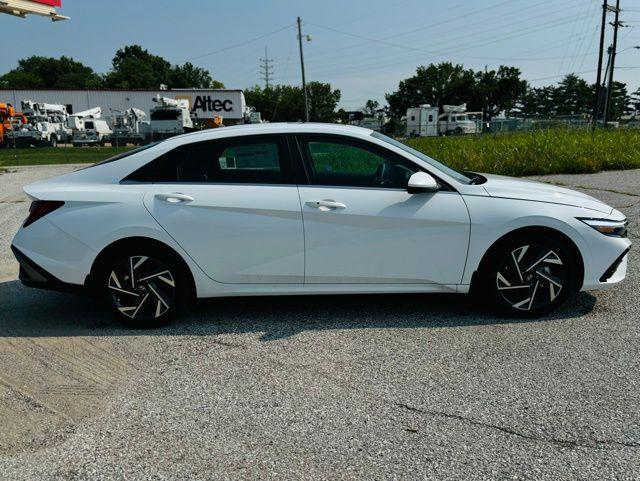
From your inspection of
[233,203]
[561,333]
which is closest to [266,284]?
[233,203]

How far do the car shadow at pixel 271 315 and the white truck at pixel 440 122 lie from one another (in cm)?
4543

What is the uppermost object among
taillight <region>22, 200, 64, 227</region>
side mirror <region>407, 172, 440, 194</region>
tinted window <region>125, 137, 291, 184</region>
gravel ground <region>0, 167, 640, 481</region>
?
tinted window <region>125, 137, 291, 184</region>

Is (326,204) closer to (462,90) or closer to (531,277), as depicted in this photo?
(531,277)

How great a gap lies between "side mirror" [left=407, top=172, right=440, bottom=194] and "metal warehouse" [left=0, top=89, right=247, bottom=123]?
5514cm

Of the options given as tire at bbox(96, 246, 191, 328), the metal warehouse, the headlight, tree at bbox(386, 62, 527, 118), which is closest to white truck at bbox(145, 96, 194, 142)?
the metal warehouse

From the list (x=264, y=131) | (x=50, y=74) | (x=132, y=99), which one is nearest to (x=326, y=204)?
(x=264, y=131)

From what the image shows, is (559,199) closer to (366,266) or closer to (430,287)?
(430,287)

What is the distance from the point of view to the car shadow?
4258 mm

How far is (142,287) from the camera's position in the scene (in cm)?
420

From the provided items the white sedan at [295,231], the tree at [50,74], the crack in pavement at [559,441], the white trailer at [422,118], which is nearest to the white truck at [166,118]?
the white trailer at [422,118]

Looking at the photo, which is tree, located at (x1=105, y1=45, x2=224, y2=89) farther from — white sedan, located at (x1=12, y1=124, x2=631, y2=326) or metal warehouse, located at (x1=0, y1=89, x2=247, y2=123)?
white sedan, located at (x1=12, y1=124, x2=631, y2=326)

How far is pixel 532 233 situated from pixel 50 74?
148 m

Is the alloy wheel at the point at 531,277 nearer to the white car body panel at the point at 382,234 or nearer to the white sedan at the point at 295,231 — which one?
the white sedan at the point at 295,231

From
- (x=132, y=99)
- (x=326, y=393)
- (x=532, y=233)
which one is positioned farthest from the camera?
(x=132, y=99)
